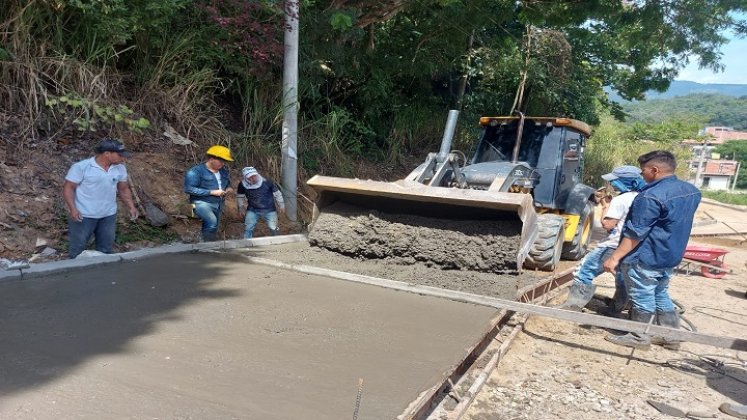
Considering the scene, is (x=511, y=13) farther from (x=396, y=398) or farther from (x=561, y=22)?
(x=396, y=398)

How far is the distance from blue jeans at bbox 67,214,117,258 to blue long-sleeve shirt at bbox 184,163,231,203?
3.13ft

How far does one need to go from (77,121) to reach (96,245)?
1.90 metres

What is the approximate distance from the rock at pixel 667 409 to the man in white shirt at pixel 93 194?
464 cm

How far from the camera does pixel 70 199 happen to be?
179 inches

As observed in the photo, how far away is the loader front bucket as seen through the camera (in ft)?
14.7

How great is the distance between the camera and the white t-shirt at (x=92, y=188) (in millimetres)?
4617

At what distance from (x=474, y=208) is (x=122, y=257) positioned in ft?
10.8

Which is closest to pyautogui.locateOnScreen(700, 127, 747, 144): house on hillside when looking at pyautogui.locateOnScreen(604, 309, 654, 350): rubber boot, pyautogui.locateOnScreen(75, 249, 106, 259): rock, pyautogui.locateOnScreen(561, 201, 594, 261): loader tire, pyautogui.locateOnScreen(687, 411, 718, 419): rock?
pyautogui.locateOnScreen(561, 201, 594, 261): loader tire

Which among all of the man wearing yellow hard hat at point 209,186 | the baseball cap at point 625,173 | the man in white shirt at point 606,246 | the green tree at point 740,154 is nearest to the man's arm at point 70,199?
the man wearing yellow hard hat at point 209,186

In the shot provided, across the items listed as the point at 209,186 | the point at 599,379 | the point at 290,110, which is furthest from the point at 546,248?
the point at 209,186

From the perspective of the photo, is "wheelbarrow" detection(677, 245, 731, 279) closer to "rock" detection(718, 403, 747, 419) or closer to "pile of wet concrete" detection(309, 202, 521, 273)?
"pile of wet concrete" detection(309, 202, 521, 273)

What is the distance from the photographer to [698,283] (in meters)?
7.07

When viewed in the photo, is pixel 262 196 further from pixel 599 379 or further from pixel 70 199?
pixel 599 379

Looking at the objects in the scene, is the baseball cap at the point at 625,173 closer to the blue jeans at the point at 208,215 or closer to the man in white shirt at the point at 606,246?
the man in white shirt at the point at 606,246
